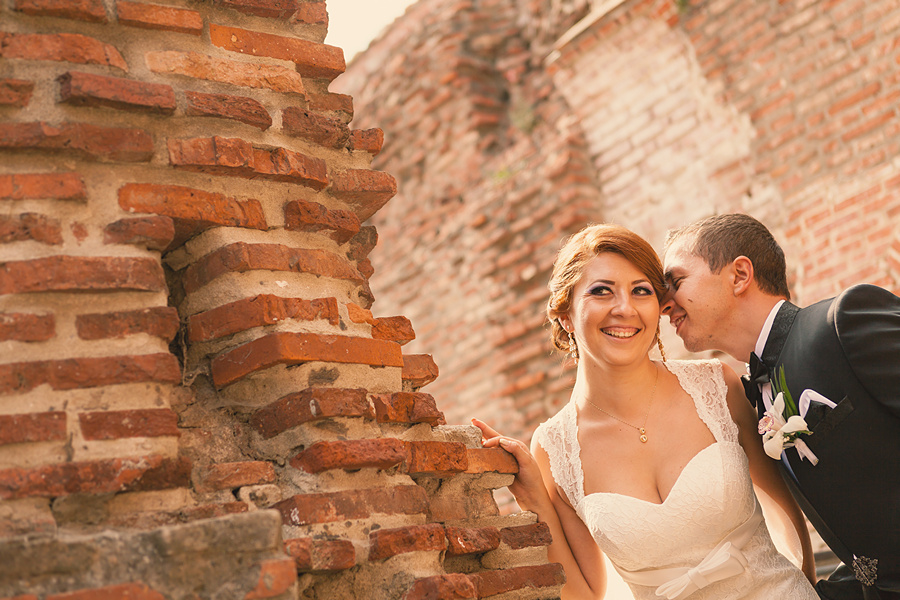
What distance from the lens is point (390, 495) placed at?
1927 millimetres

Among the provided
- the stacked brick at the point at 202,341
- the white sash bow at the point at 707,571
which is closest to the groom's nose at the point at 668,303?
the white sash bow at the point at 707,571

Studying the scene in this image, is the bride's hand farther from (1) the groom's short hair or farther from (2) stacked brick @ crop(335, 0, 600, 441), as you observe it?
(2) stacked brick @ crop(335, 0, 600, 441)

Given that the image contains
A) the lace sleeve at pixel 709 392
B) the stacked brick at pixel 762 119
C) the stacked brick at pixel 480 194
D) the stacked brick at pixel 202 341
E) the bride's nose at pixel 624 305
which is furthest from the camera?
the stacked brick at pixel 480 194

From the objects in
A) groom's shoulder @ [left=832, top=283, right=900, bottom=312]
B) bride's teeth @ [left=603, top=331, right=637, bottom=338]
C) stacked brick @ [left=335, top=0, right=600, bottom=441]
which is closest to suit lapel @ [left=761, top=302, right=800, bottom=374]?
groom's shoulder @ [left=832, top=283, right=900, bottom=312]

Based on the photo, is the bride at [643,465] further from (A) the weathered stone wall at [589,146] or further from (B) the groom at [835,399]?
(A) the weathered stone wall at [589,146]

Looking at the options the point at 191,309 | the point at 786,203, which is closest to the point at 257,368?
the point at 191,309

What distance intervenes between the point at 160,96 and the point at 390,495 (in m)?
1.09

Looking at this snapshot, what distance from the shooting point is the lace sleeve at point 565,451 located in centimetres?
291

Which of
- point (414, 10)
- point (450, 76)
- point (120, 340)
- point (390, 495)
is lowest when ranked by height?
point (390, 495)

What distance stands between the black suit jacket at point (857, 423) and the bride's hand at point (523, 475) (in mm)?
836

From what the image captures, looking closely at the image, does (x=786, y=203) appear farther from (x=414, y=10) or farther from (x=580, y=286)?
(x=414, y=10)

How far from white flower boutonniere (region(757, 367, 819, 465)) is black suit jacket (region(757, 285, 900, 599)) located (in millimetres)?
29

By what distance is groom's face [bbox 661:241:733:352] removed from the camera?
2.80 metres

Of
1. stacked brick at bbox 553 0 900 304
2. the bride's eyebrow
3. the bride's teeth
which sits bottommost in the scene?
the bride's teeth
